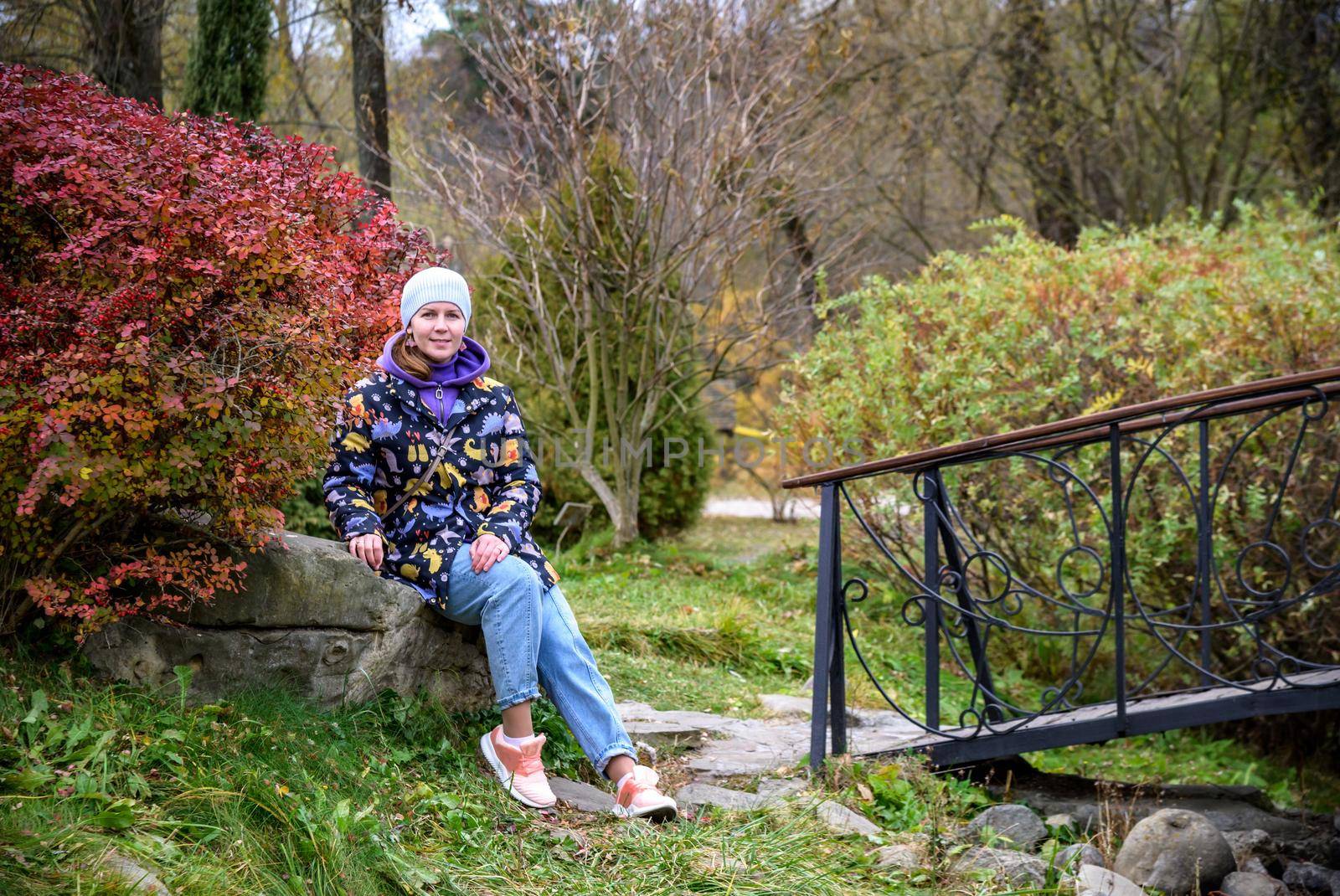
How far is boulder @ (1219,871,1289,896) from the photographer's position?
145 inches

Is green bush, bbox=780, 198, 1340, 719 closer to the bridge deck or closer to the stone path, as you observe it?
the bridge deck

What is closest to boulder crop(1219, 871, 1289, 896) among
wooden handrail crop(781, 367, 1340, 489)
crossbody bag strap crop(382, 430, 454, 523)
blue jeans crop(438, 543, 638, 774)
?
wooden handrail crop(781, 367, 1340, 489)

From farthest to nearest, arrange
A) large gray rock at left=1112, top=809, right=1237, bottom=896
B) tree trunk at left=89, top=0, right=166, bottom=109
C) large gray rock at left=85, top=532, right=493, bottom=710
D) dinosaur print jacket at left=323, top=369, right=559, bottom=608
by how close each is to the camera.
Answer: tree trunk at left=89, top=0, right=166, bottom=109 < large gray rock at left=1112, top=809, right=1237, bottom=896 < dinosaur print jacket at left=323, top=369, right=559, bottom=608 < large gray rock at left=85, top=532, right=493, bottom=710

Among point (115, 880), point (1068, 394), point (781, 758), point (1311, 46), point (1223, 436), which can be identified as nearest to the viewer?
point (115, 880)

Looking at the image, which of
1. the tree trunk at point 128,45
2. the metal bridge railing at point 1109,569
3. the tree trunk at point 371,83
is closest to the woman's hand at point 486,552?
the metal bridge railing at point 1109,569

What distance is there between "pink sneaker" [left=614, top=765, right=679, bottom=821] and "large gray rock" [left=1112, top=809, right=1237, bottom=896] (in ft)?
5.12

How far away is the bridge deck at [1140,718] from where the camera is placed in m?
4.01

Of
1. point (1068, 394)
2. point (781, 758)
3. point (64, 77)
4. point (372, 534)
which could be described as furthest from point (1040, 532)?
point (64, 77)

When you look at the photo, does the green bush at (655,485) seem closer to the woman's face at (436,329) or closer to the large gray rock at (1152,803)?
the large gray rock at (1152,803)

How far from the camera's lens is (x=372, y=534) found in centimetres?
329

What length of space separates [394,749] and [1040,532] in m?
4.11

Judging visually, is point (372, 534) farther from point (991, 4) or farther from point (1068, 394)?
point (991, 4)

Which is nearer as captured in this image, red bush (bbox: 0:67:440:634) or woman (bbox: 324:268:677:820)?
red bush (bbox: 0:67:440:634)

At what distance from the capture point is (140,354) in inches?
104
